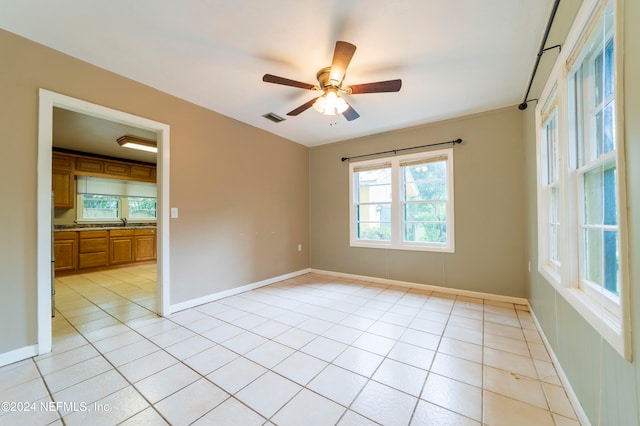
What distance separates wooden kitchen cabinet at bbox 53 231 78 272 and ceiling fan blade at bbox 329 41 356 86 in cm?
578

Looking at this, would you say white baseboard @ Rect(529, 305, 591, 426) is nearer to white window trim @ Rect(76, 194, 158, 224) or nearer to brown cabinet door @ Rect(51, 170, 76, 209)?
brown cabinet door @ Rect(51, 170, 76, 209)

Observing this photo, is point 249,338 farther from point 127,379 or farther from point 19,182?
point 19,182

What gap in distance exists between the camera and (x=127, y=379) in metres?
1.74

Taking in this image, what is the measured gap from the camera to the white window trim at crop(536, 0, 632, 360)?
3.01 ft

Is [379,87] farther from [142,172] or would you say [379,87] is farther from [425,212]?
[142,172]

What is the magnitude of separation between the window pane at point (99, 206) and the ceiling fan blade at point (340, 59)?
6.47 metres

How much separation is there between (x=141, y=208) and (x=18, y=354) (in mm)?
5279

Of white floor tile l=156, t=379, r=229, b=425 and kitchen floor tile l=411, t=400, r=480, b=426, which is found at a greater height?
white floor tile l=156, t=379, r=229, b=425

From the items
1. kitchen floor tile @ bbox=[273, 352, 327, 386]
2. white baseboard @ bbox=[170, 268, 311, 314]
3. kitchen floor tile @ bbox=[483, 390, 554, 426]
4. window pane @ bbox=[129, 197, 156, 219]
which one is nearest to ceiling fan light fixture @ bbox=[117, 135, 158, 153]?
window pane @ bbox=[129, 197, 156, 219]

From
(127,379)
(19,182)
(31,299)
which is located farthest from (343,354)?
(19,182)

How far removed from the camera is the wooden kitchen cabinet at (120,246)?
5.36 m

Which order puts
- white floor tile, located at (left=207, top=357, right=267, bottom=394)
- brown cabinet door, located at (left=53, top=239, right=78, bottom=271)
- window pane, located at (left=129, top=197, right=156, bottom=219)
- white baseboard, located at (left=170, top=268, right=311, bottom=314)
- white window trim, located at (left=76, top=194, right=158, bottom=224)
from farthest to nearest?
window pane, located at (left=129, top=197, right=156, bottom=219), white window trim, located at (left=76, top=194, right=158, bottom=224), brown cabinet door, located at (left=53, top=239, right=78, bottom=271), white baseboard, located at (left=170, top=268, right=311, bottom=314), white floor tile, located at (left=207, top=357, right=267, bottom=394)

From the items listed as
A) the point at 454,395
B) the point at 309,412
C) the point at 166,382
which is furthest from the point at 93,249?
the point at 454,395

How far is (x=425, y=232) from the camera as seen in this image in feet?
12.8
